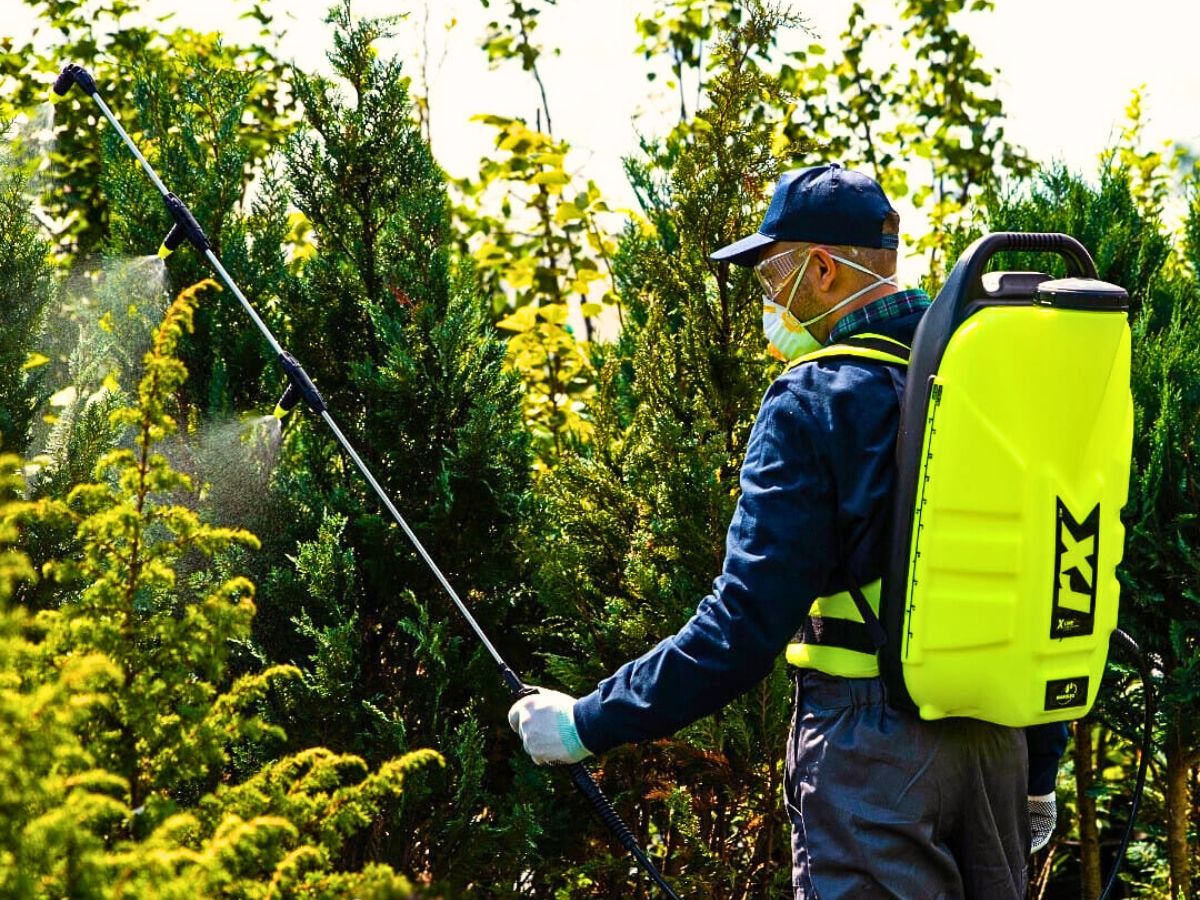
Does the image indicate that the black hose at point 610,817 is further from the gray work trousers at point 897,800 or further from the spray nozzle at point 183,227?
the spray nozzle at point 183,227

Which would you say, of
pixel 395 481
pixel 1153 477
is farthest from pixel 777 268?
pixel 1153 477

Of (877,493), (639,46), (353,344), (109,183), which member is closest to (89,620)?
(877,493)

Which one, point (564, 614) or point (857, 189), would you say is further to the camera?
point (564, 614)

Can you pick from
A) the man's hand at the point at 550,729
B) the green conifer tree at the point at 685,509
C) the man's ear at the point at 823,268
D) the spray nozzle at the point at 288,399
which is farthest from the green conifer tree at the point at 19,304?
the man's ear at the point at 823,268

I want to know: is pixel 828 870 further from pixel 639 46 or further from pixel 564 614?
pixel 639 46

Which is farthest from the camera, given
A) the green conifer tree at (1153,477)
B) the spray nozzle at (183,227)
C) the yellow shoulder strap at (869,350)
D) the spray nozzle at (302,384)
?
the green conifer tree at (1153,477)

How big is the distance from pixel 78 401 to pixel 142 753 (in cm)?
212

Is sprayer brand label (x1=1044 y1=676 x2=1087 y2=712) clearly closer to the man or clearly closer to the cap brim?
the man

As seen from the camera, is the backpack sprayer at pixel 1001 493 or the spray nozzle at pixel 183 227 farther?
the spray nozzle at pixel 183 227

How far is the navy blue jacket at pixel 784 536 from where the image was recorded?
2342 millimetres

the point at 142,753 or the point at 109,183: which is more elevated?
the point at 109,183

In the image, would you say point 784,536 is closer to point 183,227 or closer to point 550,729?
point 550,729

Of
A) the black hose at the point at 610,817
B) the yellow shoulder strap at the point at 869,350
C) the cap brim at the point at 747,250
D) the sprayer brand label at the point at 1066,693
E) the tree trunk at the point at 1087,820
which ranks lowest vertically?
the tree trunk at the point at 1087,820

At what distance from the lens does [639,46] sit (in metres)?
6.08
